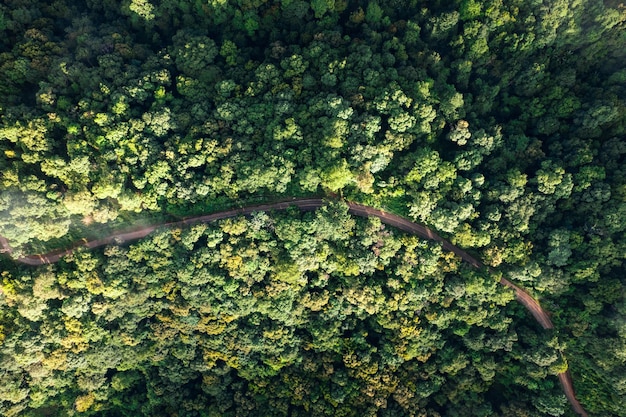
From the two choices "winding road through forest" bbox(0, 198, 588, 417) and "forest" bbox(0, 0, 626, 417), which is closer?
"forest" bbox(0, 0, 626, 417)

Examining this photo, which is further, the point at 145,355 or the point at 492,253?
the point at 145,355

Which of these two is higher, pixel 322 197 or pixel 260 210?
pixel 322 197

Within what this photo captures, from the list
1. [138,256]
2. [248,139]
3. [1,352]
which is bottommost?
[1,352]

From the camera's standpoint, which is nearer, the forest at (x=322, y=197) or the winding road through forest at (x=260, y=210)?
the forest at (x=322, y=197)

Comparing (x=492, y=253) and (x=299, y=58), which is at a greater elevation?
(x=299, y=58)

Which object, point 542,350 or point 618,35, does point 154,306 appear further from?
point 618,35

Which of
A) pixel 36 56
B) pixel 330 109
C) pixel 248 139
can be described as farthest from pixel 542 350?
pixel 36 56

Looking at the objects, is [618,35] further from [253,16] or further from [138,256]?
[138,256]

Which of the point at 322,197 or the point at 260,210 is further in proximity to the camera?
the point at 322,197
